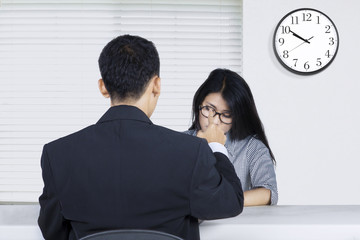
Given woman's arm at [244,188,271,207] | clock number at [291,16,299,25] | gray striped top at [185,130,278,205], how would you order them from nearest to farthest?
woman's arm at [244,188,271,207]
gray striped top at [185,130,278,205]
clock number at [291,16,299,25]

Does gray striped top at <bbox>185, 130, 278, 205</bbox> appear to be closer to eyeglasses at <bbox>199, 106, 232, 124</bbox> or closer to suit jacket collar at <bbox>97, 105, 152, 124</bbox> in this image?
eyeglasses at <bbox>199, 106, 232, 124</bbox>

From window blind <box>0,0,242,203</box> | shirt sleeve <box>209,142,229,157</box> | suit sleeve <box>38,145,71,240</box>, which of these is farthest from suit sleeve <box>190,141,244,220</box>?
window blind <box>0,0,242,203</box>

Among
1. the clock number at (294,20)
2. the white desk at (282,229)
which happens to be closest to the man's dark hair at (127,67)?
the white desk at (282,229)

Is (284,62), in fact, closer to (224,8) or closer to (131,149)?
(224,8)

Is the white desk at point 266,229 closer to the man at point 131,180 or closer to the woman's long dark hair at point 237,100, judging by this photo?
the man at point 131,180

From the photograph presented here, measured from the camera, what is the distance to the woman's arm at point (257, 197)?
1466mm

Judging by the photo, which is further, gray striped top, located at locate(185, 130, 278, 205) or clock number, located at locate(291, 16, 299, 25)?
clock number, located at locate(291, 16, 299, 25)

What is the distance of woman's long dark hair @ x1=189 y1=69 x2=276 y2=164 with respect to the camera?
165 centimetres

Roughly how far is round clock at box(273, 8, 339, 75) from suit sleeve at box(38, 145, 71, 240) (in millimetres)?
2127

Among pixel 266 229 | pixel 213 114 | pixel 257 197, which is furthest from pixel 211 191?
pixel 213 114

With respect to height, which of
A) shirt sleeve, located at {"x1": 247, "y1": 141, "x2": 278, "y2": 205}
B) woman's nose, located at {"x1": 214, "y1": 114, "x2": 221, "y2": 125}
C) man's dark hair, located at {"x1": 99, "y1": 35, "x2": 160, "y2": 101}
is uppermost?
man's dark hair, located at {"x1": 99, "y1": 35, "x2": 160, "y2": 101}

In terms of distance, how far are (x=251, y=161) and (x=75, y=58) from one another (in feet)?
5.45

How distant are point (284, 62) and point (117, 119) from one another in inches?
81.6

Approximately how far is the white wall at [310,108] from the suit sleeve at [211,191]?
195 cm
